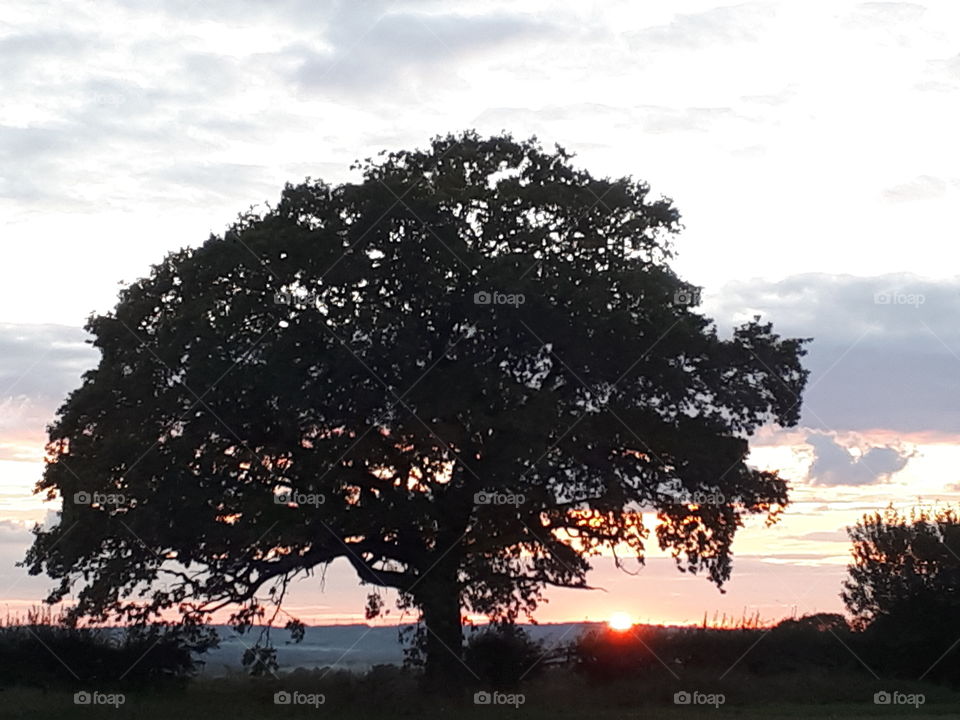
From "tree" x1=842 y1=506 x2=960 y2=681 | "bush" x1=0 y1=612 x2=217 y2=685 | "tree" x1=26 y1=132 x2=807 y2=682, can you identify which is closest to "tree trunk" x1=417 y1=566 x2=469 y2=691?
"tree" x1=26 y1=132 x2=807 y2=682

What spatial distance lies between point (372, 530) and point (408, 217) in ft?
28.2

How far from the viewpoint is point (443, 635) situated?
3294 centimetres

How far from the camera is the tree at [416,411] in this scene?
31.6 m

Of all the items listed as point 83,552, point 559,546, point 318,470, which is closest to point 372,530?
point 318,470

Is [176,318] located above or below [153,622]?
above

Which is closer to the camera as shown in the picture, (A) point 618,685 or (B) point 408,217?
(B) point 408,217

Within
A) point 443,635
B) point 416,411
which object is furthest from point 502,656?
point 416,411

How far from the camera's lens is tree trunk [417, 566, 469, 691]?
31.9 meters

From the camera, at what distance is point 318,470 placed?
31.9 m

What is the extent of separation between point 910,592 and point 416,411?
66.9 feet

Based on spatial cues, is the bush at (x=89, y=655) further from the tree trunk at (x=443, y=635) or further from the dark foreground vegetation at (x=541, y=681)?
the tree trunk at (x=443, y=635)

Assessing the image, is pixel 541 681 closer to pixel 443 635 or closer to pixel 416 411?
pixel 443 635

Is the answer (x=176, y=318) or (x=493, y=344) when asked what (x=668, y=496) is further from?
(x=176, y=318)

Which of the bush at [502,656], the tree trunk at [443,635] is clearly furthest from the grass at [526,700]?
the tree trunk at [443,635]
